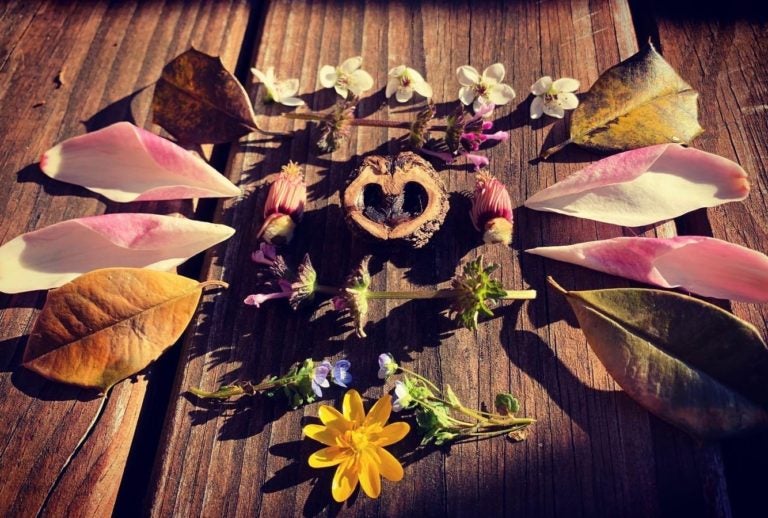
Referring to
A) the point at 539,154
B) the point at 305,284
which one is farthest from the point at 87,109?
the point at 539,154

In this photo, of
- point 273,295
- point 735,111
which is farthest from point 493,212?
point 735,111

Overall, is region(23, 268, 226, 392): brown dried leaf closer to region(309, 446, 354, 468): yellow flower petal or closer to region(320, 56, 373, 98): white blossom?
region(309, 446, 354, 468): yellow flower petal

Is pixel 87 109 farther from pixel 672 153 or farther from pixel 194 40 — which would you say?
pixel 672 153

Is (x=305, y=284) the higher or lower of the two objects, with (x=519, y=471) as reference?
higher

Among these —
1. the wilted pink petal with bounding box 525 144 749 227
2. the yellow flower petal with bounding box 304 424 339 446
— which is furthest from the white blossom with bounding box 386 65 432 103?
the yellow flower petal with bounding box 304 424 339 446

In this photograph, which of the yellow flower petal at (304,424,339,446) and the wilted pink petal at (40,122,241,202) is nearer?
the yellow flower petal at (304,424,339,446)

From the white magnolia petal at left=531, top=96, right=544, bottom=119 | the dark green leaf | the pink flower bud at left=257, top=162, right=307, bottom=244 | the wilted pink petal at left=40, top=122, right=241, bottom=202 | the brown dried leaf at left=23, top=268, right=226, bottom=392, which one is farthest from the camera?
the white magnolia petal at left=531, top=96, right=544, bottom=119

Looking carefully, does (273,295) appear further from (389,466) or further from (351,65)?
(351,65)
